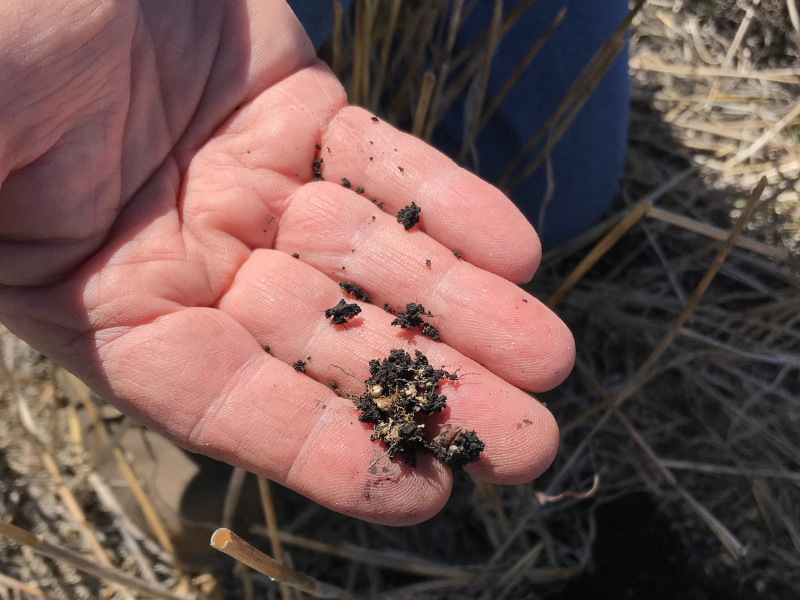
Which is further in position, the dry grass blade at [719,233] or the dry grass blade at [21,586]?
the dry grass blade at [21,586]

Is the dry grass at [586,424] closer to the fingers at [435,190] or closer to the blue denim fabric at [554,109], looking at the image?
the blue denim fabric at [554,109]

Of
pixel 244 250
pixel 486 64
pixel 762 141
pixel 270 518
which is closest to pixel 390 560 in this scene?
pixel 270 518

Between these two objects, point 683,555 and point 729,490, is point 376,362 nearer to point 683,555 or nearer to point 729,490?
point 683,555

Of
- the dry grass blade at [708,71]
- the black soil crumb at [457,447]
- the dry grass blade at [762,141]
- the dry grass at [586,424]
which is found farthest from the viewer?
the dry grass blade at [708,71]

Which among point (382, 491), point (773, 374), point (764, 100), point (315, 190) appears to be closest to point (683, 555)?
point (773, 374)

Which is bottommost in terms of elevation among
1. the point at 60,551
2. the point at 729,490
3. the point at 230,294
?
the point at 60,551

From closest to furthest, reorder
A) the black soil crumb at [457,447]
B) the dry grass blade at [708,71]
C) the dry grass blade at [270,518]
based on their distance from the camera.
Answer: the black soil crumb at [457,447] → the dry grass blade at [270,518] → the dry grass blade at [708,71]

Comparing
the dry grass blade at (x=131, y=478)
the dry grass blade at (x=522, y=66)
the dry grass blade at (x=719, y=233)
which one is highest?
the dry grass blade at (x=522, y=66)

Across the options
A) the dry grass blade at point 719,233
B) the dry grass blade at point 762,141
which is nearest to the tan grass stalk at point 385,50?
the dry grass blade at point 719,233
